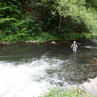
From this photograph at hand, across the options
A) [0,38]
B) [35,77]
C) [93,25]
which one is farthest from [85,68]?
[0,38]

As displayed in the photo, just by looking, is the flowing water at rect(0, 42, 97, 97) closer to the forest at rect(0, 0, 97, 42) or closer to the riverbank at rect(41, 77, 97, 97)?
the riverbank at rect(41, 77, 97, 97)

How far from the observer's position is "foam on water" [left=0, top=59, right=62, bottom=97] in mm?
6469

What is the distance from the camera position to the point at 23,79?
7.82m

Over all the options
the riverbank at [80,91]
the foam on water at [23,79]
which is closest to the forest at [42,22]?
the foam on water at [23,79]

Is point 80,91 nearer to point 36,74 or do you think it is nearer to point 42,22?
point 36,74

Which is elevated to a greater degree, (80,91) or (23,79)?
(80,91)

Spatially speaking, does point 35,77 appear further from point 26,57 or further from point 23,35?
point 23,35

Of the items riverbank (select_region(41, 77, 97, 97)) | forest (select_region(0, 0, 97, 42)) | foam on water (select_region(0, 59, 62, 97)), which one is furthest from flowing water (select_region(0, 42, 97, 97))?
forest (select_region(0, 0, 97, 42))

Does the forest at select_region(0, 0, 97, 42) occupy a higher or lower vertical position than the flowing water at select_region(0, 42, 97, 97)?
higher

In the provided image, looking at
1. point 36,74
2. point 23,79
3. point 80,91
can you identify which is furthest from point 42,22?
point 80,91

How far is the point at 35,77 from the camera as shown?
8.07m

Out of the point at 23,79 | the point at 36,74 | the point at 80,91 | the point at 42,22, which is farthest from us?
the point at 42,22

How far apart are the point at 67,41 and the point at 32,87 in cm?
1355

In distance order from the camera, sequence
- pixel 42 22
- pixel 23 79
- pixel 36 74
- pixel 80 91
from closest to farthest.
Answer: pixel 80 91 < pixel 23 79 < pixel 36 74 < pixel 42 22
